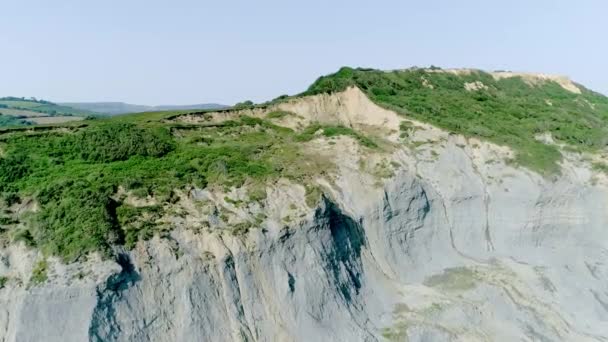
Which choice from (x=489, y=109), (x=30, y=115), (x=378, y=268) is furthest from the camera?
(x=30, y=115)

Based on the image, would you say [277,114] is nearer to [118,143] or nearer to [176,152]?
[176,152]

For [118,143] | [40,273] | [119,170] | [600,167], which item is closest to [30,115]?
[118,143]

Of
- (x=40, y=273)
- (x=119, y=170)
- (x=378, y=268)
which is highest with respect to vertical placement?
(x=119, y=170)

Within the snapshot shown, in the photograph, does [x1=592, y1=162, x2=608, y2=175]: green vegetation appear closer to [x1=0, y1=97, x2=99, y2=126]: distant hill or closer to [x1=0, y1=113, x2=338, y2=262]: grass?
[x1=0, y1=113, x2=338, y2=262]: grass

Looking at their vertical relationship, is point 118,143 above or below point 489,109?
below

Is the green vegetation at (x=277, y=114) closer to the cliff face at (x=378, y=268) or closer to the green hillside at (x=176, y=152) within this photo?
the green hillside at (x=176, y=152)

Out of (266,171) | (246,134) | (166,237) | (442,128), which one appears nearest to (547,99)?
(442,128)

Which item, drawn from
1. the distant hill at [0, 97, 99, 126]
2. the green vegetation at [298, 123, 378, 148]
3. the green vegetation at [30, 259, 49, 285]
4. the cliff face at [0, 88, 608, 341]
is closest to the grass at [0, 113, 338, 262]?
the green vegetation at [30, 259, 49, 285]
